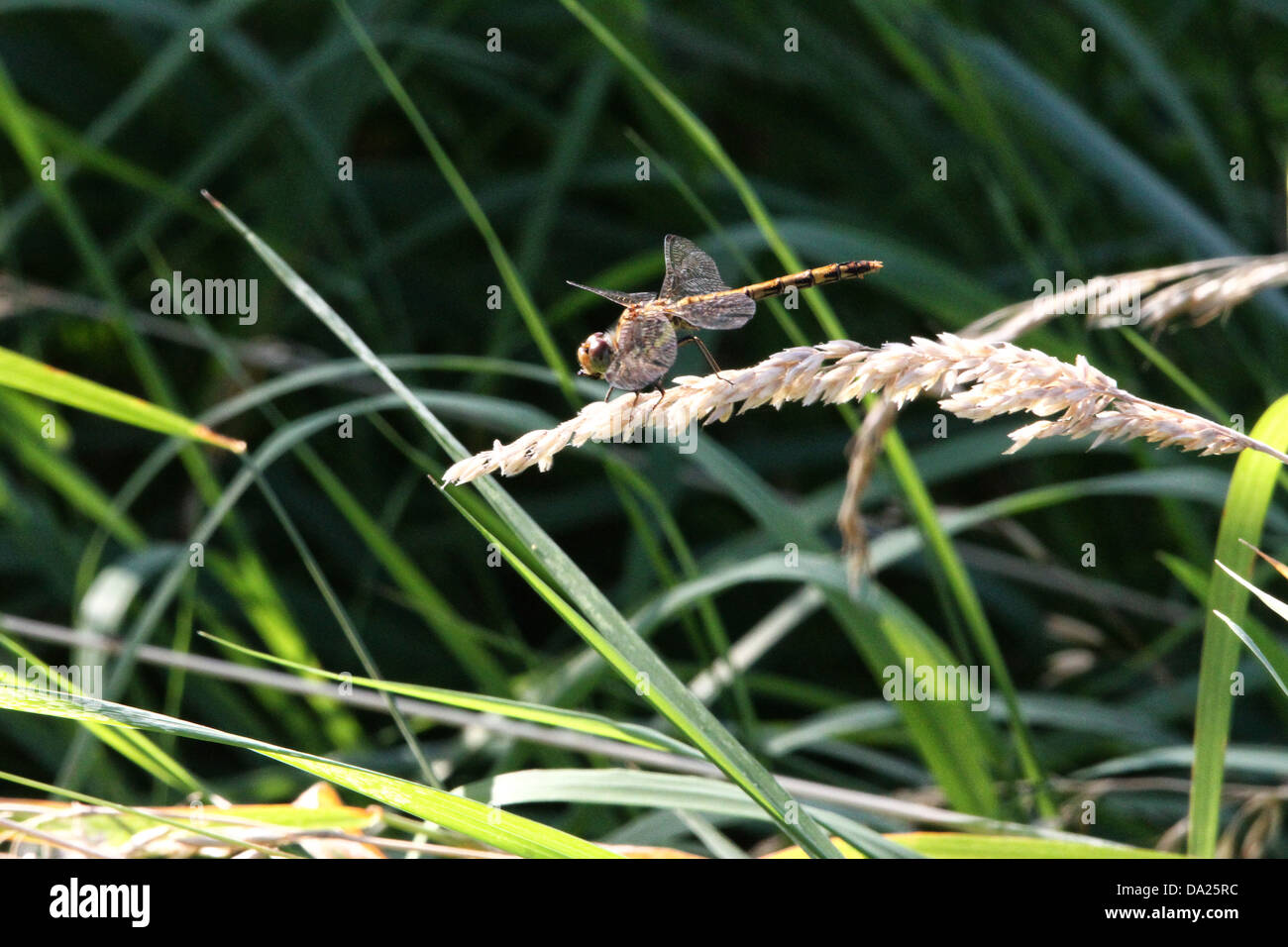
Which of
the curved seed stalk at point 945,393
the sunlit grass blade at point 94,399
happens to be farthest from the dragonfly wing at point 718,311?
the sunlit grass blade at point 94,399

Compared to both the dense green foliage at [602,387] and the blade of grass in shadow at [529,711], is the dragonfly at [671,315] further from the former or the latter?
the blade of grass in shadow at [529,711]

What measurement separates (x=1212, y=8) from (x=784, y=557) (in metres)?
1.54

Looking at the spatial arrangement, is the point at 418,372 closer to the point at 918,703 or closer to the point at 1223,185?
the point at 918,703

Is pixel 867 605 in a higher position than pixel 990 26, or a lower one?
lower

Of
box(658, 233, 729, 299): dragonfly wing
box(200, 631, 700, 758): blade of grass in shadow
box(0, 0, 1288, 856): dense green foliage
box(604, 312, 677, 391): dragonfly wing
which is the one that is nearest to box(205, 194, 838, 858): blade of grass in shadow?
box(200, 631, 700, 758): blade of grass in shadow

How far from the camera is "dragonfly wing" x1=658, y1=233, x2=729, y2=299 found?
4.12ft

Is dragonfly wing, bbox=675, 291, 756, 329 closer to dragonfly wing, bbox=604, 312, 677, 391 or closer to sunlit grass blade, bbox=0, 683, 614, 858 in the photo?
dragonfly wing, bbox=604, 312, 677, 391

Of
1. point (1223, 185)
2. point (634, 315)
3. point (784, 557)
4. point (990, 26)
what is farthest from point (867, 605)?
point (990, 26)

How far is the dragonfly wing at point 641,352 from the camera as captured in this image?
3.31ft

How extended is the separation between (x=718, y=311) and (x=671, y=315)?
57 mm

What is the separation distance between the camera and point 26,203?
2297 mm

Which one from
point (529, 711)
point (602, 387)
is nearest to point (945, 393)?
point (529, 711)

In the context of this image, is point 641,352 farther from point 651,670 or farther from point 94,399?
point 94,399

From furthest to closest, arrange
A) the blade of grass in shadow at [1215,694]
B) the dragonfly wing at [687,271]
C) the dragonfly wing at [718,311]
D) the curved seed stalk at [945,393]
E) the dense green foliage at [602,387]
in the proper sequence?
the dense green foliage at [602,387]
the dragonfly wing at [687,271]
the dragonfly wing at [718,311]
the blade of grass in shadow at [1215,694]
the curved seed stalk at [945,393]
